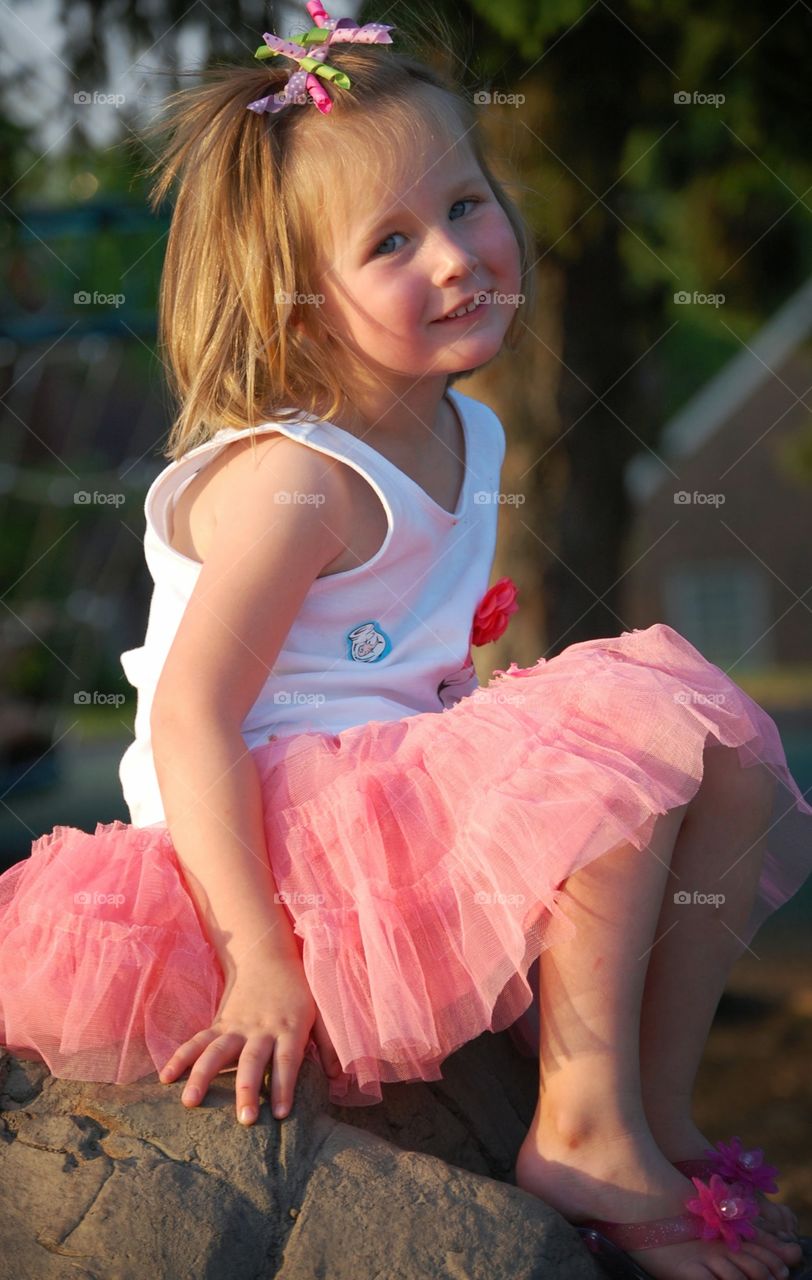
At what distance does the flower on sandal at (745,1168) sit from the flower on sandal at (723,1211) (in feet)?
0.35

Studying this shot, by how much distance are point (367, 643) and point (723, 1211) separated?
3.14 ft

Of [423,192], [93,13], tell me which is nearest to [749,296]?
[93,13]

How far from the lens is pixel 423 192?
2.29m

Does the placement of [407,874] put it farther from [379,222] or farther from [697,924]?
[379,222]

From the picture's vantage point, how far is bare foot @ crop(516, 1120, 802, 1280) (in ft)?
6.08

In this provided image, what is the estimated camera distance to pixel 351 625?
90.5 inches

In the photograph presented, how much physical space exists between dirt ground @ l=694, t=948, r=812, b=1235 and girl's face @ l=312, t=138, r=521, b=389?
2.13 meters

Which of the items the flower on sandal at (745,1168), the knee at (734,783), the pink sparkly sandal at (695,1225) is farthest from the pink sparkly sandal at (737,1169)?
the knee at (734,783)

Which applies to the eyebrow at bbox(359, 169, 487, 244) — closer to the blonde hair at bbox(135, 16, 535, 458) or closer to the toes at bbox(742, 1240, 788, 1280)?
the blonde hair at bbox(135, 16, 535, 458)

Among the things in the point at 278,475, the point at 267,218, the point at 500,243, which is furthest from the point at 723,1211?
the point at 267,218

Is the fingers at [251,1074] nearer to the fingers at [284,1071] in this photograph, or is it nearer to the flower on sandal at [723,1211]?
the fingers at [284,1071]

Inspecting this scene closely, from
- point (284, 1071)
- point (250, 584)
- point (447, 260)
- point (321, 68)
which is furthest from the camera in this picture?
point (321, 68)

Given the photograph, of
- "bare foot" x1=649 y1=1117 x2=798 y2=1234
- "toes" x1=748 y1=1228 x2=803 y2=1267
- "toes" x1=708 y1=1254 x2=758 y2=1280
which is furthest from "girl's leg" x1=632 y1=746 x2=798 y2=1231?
"toes" x1=708 y1=1254 x2=758 y2=1280

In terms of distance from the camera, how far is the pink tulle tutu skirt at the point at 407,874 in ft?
6.18
